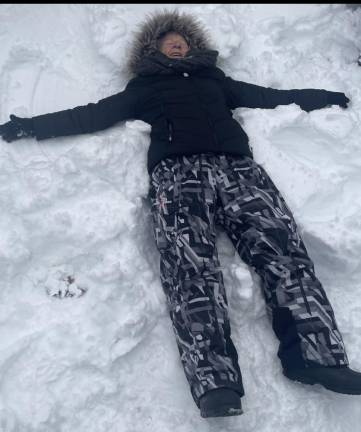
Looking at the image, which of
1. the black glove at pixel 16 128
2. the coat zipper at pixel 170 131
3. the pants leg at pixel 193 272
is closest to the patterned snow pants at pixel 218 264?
the pants leg at pixel 193 272

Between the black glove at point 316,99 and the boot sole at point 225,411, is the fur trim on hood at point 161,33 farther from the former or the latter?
the boot sole at point 225,411

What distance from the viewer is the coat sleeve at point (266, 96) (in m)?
3.04

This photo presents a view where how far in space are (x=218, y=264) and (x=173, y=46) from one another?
1611 millimetres

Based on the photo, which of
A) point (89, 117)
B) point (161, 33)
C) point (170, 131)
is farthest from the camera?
point (161, 33)

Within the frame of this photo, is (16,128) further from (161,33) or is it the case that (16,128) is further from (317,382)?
(317,382)

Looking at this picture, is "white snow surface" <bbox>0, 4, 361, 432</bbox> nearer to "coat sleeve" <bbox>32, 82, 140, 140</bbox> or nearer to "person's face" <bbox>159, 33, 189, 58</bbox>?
"coat sleeve" <bbox>32, 82, 140, 140</bbox>

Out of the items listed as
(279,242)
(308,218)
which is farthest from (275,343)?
(308,218)

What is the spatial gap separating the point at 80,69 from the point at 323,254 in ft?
6.47

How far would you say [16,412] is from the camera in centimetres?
201

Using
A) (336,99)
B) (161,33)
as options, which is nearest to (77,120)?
(161,33)

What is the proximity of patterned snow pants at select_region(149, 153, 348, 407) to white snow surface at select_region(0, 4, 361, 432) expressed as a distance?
0.44ft

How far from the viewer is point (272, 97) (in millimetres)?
3076

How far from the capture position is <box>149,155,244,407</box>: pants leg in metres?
2.07

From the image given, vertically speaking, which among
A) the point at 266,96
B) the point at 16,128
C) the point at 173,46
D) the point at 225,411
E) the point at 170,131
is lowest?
the point at 225,411
